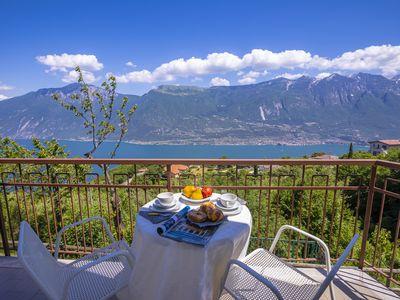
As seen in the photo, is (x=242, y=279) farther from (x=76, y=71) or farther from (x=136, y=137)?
(x=136, y=137)

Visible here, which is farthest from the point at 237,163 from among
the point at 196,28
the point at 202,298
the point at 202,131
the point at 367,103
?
the point at 367,103

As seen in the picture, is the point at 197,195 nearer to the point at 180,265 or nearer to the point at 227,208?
the point at 227,208

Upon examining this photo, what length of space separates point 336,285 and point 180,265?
71.2 inches

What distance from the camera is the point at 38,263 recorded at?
1227 mm

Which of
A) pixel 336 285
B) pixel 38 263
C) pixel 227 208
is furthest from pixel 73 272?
pixel 336 285

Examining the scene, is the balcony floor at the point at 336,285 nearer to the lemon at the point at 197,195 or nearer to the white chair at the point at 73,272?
the white chair at the point at 73,272

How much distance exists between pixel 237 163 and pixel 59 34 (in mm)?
11569

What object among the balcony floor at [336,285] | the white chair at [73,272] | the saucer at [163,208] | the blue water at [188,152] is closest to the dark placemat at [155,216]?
the saucer at [163,208]

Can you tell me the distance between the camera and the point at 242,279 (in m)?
1.64

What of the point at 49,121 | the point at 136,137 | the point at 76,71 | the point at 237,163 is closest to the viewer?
the point at 237,163

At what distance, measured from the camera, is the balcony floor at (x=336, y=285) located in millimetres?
2172

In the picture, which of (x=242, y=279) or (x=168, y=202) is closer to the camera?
(x=242, y=279)

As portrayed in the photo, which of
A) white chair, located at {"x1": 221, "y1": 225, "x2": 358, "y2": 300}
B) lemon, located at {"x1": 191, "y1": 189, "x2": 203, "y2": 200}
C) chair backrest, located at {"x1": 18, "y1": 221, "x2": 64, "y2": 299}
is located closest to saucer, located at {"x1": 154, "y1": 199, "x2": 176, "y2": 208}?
lemon, located at {"x1": 191, "y1": 189, "x2": 203, "y2": 200}

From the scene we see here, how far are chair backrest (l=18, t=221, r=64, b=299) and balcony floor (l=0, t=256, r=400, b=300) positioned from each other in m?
1.10
